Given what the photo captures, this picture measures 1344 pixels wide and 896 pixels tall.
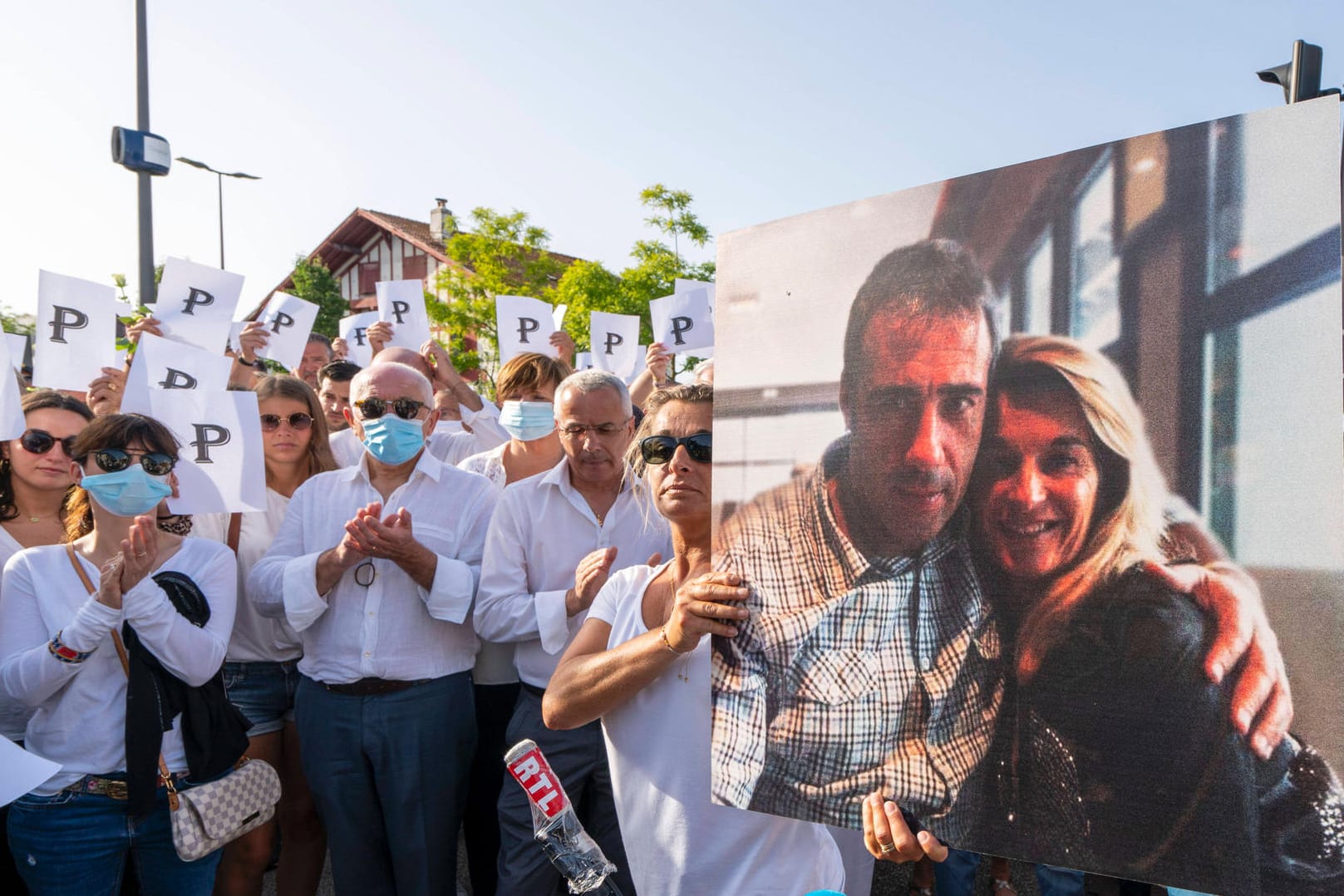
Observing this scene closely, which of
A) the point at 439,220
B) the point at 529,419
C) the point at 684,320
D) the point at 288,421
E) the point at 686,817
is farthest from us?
the point at 439,220

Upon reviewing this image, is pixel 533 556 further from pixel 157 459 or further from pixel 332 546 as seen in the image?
pixel 157 459

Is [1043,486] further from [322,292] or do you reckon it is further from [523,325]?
[322,292]

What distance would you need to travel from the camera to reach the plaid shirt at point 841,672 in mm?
1465

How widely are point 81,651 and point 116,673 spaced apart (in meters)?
0.20

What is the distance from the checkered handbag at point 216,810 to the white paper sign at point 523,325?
369cm

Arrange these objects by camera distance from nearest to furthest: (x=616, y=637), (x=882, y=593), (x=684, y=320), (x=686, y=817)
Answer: (x=882, y=593)
(x=686, y=817)
(x=616, y=637)
(x=684, y=320)

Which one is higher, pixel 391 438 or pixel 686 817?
pixel 391 438

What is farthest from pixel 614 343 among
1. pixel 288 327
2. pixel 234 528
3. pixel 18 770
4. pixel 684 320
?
pixel 18 770

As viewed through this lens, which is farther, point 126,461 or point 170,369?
point 170,369

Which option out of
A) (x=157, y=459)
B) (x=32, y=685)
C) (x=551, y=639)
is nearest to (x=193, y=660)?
(x=32, y=685)

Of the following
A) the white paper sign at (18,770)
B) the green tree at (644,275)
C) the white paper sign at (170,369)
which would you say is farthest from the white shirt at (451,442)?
the green tree at (644,275)

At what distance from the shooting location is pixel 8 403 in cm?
312

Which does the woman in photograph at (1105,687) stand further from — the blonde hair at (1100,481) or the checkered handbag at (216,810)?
the checkered handbag at (216,810)

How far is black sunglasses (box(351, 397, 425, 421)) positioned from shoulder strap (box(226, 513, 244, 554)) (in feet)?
2.67
